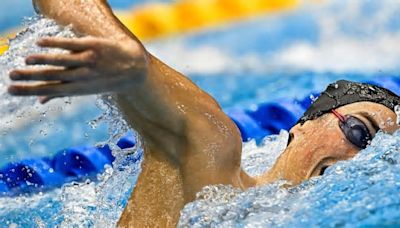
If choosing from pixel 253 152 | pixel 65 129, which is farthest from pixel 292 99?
pixel 65 129

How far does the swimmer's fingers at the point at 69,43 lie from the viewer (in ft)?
3.32

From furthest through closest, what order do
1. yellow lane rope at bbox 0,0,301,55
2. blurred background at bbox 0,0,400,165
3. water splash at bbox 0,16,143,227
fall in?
yellow lane rope at bbox 0,0,301,55 → blurred background at bbox 0,0,400,165 → water splash at bbox 0,16,143,227

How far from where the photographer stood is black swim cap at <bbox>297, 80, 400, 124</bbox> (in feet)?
5.37

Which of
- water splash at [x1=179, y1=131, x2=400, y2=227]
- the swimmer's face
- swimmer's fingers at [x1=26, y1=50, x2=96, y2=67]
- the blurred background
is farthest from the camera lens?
the blurred background

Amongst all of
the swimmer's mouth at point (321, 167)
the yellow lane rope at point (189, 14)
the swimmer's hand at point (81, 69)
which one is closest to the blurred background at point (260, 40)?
the yellow lane rope at point (189, 14)

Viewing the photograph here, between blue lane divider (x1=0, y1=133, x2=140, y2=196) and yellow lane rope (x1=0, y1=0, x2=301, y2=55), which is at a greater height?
yellow lane rope (x1=0, y1=0, x2=301, y2=55)

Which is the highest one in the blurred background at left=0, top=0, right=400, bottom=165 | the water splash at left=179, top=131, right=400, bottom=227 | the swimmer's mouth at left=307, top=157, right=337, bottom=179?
the blurred background at left=0, top=0, right=400, bottom=165

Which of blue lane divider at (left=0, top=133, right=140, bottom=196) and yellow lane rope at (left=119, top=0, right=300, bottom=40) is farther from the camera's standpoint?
yellow lane rope at (left=119, top=0, right=300, bottom=40)

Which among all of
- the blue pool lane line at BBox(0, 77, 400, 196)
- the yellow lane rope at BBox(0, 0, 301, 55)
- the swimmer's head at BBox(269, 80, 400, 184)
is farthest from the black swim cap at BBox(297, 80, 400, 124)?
the yellow lane rope at BBox(0, 0, 301, 55)

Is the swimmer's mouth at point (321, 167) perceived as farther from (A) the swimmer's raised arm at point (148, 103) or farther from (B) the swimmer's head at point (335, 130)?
(A) the swimmer's raised arm at point (148, 103)

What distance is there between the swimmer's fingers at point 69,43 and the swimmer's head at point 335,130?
636mm

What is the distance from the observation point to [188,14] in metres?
4.33

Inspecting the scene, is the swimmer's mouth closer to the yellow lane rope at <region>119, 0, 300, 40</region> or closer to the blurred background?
the blurred background

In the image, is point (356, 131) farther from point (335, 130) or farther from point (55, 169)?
point (55, 169)
